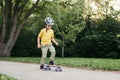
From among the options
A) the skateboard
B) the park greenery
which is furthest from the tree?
the skateboard

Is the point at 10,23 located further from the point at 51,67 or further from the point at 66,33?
the point at 51,67

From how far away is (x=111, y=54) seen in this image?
29.2 meters

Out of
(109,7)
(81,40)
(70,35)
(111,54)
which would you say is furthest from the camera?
(109,7)

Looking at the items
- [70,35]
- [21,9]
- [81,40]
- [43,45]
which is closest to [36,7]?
[21,9]

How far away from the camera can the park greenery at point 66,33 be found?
2933 cm

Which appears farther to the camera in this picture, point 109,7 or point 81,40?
point 109,7

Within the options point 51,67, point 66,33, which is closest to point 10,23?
point 66,33

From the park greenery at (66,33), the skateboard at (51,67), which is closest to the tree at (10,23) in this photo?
the park greenery at (66,33)

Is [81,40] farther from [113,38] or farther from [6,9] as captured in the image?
[6,9]

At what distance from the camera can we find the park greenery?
29328 mm

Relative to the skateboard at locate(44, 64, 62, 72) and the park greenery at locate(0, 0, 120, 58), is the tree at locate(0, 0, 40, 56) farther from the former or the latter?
the skateboard at locate(44, 64, 62, 72)

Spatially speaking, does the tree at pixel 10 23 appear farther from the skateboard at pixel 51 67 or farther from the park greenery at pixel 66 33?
the skateboard at pixel 51 67

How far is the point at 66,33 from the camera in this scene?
26344mm

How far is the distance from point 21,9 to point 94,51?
7758 millimetres
